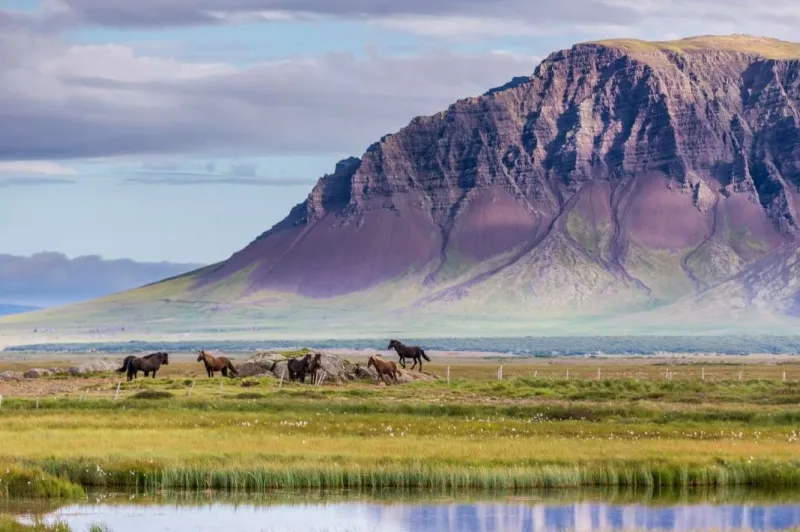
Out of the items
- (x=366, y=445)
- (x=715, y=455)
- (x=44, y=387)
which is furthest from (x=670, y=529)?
(x=44, y=387)

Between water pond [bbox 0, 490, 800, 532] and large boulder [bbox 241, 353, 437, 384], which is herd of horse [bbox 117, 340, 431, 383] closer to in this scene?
large boulder [bbox 241, 353, 437, 384]

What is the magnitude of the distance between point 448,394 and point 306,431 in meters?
21.7

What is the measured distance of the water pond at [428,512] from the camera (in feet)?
109

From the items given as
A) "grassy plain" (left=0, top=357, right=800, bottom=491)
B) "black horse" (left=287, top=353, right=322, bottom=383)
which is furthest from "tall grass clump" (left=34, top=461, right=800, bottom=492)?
"black horse" (left=287, top=353, right=322, bottom=383)

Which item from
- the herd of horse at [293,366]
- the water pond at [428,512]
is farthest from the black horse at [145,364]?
the water pond at [428,512]

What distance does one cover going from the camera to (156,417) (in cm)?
5278

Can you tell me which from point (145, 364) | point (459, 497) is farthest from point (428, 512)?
point (145, 364)

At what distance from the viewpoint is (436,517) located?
3459cm

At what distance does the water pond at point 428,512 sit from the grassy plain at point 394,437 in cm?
131

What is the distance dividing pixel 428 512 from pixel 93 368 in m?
55.9

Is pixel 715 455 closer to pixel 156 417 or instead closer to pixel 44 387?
pixel 156 417

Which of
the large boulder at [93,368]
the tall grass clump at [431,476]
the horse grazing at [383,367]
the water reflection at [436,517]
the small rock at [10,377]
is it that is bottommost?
the water reflection at [436,517]

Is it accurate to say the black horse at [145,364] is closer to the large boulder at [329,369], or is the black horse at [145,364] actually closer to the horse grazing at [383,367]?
the large boulder at [329,369]

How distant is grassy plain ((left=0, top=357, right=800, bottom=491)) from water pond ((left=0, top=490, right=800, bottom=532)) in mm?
1314
